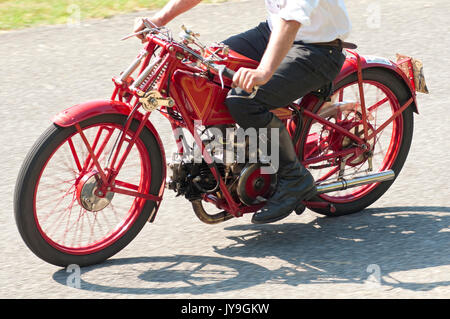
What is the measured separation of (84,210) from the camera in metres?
5.14

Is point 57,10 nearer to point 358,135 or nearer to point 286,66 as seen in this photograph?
point 358,135

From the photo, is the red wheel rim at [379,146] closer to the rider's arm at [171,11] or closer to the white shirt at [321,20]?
the white shirt at [321,20]

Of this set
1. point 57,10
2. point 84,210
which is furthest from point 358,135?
point 57,10

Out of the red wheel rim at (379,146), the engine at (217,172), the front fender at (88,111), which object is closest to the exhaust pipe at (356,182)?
the red wheel rim at (379,146)

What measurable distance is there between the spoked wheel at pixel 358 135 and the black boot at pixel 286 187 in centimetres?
25

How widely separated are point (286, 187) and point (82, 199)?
3.54 ft

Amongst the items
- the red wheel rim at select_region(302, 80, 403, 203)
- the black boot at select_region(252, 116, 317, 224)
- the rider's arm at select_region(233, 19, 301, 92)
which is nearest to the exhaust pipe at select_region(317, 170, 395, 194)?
the red wheel rim at select_region(302, 80, 403, 203)

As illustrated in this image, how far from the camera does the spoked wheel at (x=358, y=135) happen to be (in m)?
5.21

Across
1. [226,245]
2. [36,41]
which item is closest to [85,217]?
[226,245]

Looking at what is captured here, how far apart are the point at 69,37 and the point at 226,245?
423cm

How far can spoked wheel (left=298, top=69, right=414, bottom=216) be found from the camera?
5211 mm

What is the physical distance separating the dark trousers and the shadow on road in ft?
2.39

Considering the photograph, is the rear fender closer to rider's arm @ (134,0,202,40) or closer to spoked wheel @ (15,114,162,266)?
rider's arm @ (134,0,202,40)

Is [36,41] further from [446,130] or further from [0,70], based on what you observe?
[446,130]
